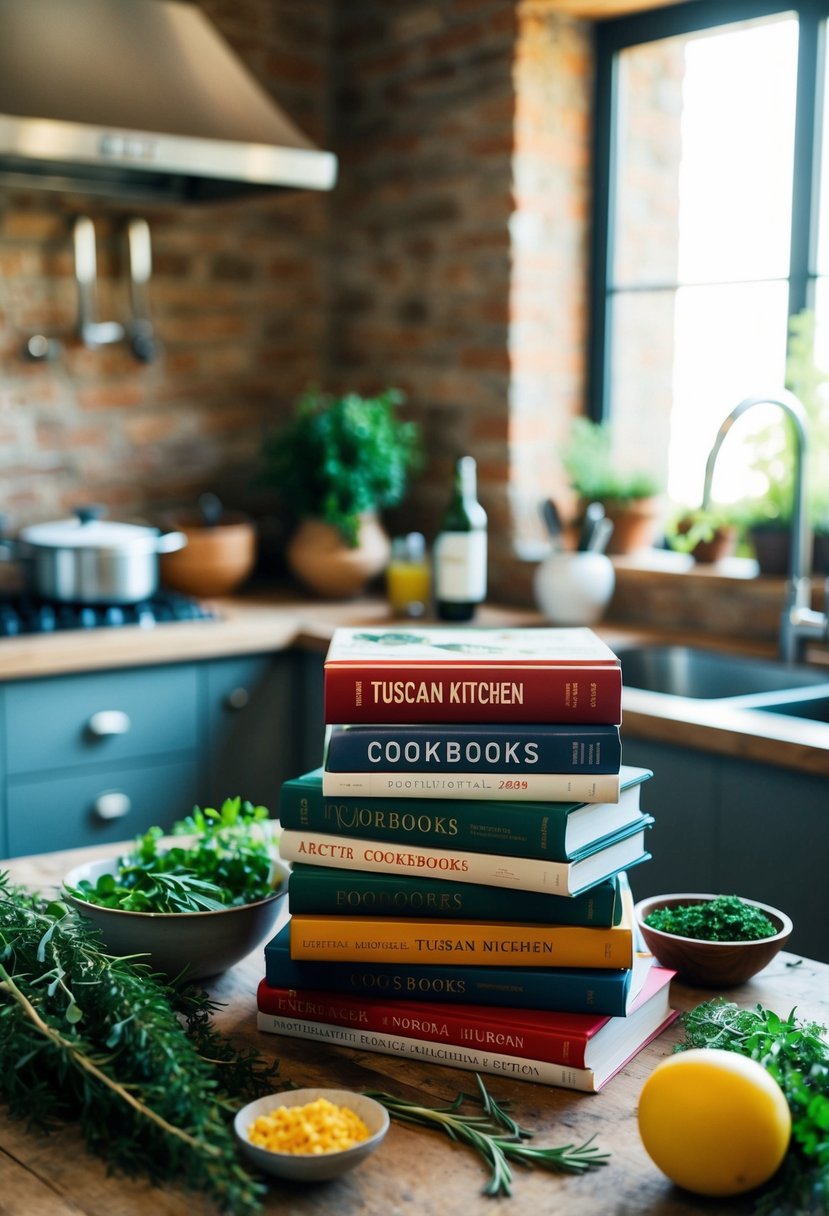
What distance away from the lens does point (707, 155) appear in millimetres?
3277

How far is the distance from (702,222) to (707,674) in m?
1.16

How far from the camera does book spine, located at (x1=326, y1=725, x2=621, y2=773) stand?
1.10 meters

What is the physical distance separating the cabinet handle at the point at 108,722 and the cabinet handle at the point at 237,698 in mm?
256

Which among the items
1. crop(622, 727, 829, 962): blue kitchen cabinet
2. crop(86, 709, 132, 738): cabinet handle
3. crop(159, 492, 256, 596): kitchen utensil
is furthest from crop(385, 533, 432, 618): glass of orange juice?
crop(622, 727, 829, 962): blue kitchen cabinet

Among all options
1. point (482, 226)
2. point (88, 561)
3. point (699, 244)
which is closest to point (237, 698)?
point (88, 561)

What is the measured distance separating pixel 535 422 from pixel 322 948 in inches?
96.2

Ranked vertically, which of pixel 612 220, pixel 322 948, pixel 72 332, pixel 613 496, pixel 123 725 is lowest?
pixel 123 725

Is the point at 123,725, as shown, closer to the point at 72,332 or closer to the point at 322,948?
the point at 72,332

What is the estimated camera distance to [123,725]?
2855 mm

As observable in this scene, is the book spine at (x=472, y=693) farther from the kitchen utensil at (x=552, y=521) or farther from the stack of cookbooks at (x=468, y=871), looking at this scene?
Result: the kitchen utensil at (x=552, y=521)

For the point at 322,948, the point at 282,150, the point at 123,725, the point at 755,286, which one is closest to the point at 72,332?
the point at 282,150

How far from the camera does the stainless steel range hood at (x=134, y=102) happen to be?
259 centimetres

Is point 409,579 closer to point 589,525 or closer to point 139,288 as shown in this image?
point 589,525

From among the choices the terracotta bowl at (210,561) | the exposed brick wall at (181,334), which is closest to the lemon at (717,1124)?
the terracotta bowl at (210,561)
